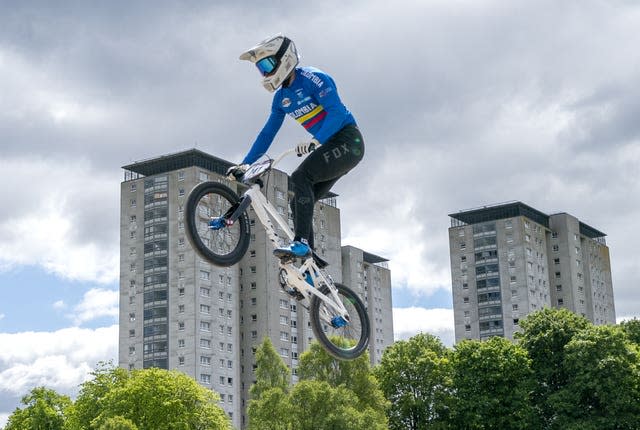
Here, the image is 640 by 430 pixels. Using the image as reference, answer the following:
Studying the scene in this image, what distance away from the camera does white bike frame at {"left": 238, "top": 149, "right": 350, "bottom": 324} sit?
18016mm

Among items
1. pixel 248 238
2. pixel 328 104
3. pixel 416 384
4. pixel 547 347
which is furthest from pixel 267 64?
pixel 547 347

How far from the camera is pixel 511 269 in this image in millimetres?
180250

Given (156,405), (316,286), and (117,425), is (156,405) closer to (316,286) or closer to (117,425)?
(117,425)

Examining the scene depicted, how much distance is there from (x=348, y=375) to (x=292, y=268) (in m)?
58.6

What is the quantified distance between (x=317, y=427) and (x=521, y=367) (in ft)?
61.6

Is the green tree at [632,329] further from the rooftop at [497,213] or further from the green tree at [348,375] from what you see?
the rooftop at [497,213]

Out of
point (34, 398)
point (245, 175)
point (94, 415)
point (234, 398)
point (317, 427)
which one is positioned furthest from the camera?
point (234, 398)

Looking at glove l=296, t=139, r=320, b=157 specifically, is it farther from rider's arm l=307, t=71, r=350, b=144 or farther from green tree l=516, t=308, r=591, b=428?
green tree l=516, t=308, r=591, b=428

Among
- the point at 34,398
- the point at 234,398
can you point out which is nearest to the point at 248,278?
the point at 234,398

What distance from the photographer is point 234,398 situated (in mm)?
139625

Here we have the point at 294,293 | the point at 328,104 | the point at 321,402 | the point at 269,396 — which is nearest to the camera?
the point at 328,104

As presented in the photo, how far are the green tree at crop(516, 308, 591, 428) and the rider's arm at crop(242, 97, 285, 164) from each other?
6237 cm

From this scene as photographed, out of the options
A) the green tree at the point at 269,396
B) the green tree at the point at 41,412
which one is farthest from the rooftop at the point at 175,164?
the green tree at the point at 269,396

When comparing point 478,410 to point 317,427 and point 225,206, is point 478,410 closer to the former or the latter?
point 317,427
